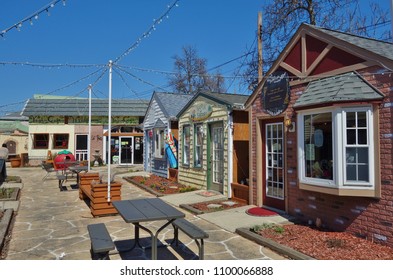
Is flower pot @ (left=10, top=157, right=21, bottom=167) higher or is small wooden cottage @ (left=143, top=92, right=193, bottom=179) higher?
small wooden cottage @ (left=143, top=92, right=193, bottom=179)

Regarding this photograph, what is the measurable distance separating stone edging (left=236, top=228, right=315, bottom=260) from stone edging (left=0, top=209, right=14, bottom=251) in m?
4.36

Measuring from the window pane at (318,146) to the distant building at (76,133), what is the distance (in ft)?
59.6

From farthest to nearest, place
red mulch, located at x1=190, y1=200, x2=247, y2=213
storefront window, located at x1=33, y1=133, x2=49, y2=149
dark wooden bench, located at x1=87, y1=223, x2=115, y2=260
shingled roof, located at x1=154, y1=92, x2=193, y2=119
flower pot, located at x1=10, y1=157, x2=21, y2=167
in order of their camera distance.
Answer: storefront window, located at x1=33, y1=133, x2=49, y2=149 < flower pot, located at x1=10, y1=157, x2=21, y2=167 < shingled roof, located at x1=154, y1=92, x2=193, y2=119 < red mulch, located at x1=190, y1=200, x2=247, y2=213 < dark wooden bench, located at x1=87, y1=223, x2=115, y2=260

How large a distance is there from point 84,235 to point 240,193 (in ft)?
14.5

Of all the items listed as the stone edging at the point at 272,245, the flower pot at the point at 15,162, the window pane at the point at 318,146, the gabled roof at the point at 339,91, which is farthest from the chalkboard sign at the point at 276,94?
the flower pot at the point at 15,162

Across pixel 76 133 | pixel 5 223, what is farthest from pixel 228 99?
pixel 76 133

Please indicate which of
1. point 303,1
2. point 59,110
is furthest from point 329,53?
point 59,110

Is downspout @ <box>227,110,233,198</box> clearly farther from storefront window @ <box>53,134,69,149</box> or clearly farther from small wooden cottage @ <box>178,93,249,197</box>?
storefront window @ <box>53,134,69,149</box>

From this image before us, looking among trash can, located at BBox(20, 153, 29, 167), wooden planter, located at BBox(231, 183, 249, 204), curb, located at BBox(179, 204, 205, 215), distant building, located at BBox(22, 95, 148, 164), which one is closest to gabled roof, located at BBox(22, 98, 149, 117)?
distant building, located at BBox(22, 95, 148, 164)

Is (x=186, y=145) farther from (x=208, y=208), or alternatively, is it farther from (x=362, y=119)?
(x=362, y=119)

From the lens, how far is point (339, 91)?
568cm

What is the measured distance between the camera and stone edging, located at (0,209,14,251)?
591cm

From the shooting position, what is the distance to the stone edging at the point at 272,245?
489 cm

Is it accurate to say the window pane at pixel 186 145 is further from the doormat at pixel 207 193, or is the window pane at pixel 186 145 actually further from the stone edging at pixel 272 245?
the stone edging at pixel 272 245
